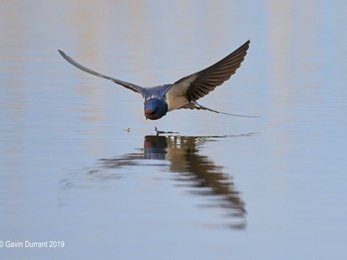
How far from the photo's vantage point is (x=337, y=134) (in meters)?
8.07

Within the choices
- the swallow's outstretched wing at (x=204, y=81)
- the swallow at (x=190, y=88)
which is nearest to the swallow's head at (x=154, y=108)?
the swallow at (x=190, y=88)

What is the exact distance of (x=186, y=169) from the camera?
6.77 metres

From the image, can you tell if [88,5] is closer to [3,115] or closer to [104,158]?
[3,115]

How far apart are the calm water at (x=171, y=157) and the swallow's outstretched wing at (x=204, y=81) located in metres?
0.28

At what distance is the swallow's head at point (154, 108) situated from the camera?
798cm

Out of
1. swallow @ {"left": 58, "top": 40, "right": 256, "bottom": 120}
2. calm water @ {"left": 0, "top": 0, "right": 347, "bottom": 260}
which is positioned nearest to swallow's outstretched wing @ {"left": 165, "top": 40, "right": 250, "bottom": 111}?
swallow @ {"left": 58, "top": 40, "right": 256, "bottom": 120}

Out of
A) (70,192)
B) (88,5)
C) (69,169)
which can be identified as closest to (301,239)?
(70,192)

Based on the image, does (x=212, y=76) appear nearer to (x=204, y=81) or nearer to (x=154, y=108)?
(x=204, y=81)

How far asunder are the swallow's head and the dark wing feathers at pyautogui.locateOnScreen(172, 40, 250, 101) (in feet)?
0.63

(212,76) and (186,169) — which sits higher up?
(212,76)

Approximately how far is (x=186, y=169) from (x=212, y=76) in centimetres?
160

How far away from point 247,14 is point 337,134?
11610mm

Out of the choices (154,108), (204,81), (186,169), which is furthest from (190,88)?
(186,169)

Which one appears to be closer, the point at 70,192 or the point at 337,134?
the point at 70,192
